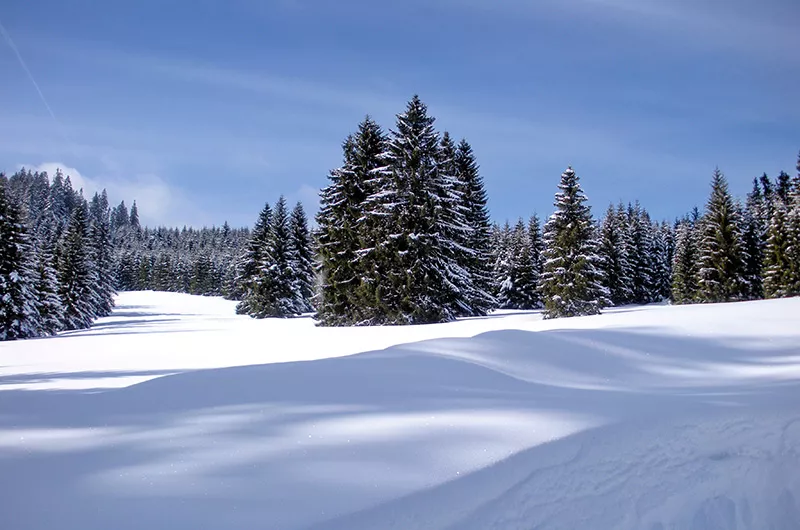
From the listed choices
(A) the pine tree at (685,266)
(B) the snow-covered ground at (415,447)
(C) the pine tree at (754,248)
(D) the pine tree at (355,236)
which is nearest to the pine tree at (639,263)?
(A) the pine tree at (685,266)

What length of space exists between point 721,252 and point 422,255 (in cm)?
2976

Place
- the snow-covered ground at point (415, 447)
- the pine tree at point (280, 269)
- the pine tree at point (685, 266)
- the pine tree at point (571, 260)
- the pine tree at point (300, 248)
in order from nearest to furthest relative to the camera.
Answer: the snow-covered ground at point (415, 447)
the pine tree at point (571, 260)
the pine tree at point (280, 269)
the pine tree at point (300, 248)
the pine tree at point (685, 266)

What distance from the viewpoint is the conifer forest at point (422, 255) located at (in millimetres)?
21094

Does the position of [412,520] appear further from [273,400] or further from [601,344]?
[601,344]

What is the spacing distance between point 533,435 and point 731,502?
5.87ft

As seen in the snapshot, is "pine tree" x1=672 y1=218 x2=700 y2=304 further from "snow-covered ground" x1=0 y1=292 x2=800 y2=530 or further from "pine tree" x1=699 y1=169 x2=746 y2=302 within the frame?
"snow-covered ground" x1=0 y1=292 x2=800 y2=530

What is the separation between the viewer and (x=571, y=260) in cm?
2853

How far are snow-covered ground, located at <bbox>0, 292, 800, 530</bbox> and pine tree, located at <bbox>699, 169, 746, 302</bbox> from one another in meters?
35.9

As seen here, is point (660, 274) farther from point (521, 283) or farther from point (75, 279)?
point (75, 279)

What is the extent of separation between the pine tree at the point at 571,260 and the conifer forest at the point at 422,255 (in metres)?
0.08

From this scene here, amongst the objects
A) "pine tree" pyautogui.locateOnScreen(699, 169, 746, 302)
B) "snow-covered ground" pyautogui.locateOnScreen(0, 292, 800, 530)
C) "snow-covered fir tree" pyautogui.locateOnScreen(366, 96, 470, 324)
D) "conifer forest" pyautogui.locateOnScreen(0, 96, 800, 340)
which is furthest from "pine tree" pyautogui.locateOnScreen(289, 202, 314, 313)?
"pine tree" pyautogui.locateOnScreen(699, 169, 746, 302)

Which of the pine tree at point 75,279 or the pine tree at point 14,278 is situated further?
the pine tree at point 75,279

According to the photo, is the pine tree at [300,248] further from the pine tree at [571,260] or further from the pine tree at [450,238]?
the pine tree at [571,260]

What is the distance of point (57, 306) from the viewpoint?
31.7 metres
